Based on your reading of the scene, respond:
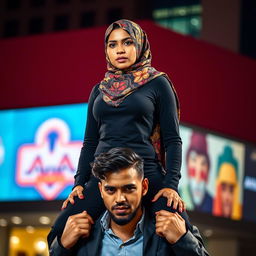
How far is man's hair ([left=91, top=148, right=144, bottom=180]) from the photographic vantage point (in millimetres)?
5062

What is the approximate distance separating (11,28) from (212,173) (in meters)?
27.6

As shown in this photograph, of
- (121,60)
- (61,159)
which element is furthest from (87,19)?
(121,60)

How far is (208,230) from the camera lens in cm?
2164

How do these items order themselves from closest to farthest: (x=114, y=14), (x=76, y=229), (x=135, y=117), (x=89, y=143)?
1. (x=76, y=229)
2. (x=135, y=117)
3. (x=89, y=143)
4. (x=114, y=14)

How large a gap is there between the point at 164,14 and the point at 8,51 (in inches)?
1012

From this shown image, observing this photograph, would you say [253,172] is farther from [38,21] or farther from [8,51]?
[38,21]

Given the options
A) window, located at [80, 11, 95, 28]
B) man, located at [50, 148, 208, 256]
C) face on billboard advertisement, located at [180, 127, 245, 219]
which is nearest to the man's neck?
man, located at [50, 148, 208, 256]

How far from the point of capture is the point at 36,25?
45469 millimetres

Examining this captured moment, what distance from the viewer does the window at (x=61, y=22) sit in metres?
44.8

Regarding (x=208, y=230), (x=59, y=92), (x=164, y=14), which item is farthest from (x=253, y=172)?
(x=164, y=14)

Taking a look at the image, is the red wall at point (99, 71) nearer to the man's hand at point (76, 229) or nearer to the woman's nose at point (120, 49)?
the woman's nose at point (120, 49)

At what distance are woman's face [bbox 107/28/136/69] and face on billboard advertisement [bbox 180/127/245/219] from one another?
1369cm

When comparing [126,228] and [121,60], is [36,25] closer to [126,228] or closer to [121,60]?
[121,60]

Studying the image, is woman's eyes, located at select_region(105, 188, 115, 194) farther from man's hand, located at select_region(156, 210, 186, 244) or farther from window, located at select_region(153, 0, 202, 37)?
window, located at select_region(153, 0, 202, 37)
